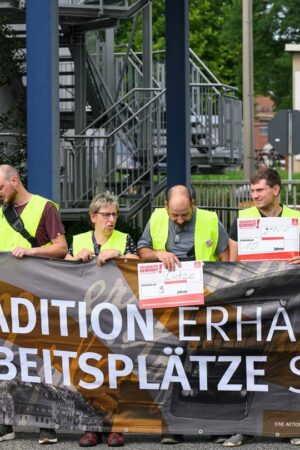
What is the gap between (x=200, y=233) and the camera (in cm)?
993

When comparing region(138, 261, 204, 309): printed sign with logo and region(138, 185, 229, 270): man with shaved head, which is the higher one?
region(138, 185, 229, 270): man with shaved head

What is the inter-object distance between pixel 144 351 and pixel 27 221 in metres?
1.25

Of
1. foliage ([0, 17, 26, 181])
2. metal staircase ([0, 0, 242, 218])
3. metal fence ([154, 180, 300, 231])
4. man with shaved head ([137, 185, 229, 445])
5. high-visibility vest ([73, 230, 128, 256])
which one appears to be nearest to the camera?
man with shaved head ([137, 185, 229, 445])

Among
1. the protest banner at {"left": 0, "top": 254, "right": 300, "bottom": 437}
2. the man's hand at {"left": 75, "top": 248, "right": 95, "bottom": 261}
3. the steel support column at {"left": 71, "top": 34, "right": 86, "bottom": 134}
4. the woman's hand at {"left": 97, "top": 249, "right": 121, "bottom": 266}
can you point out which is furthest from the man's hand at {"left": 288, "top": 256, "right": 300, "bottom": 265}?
the steel support column at {"left": 71, "top": 34, "right": 86, "bottom": 134}

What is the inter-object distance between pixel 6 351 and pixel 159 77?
18.3 meters

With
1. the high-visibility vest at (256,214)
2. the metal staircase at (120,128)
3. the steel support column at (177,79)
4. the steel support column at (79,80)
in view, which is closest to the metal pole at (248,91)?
the metal staircase at (120,128)

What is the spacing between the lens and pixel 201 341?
966cm

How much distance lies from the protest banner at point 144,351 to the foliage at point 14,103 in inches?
406

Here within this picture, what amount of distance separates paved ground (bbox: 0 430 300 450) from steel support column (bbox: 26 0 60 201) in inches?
149

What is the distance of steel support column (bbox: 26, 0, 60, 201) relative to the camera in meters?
13.2

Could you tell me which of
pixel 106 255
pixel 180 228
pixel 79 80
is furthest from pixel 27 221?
pixel 79 80

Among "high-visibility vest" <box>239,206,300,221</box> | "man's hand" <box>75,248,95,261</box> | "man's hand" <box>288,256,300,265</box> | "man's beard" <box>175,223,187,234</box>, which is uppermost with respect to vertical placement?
"high-visibility vest" <box>239,206,300,221</box>

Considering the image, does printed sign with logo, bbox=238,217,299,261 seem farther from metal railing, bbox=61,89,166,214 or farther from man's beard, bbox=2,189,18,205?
metal railing, bbox=61,89,166,214

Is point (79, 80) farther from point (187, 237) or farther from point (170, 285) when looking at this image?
point (170, 285)
